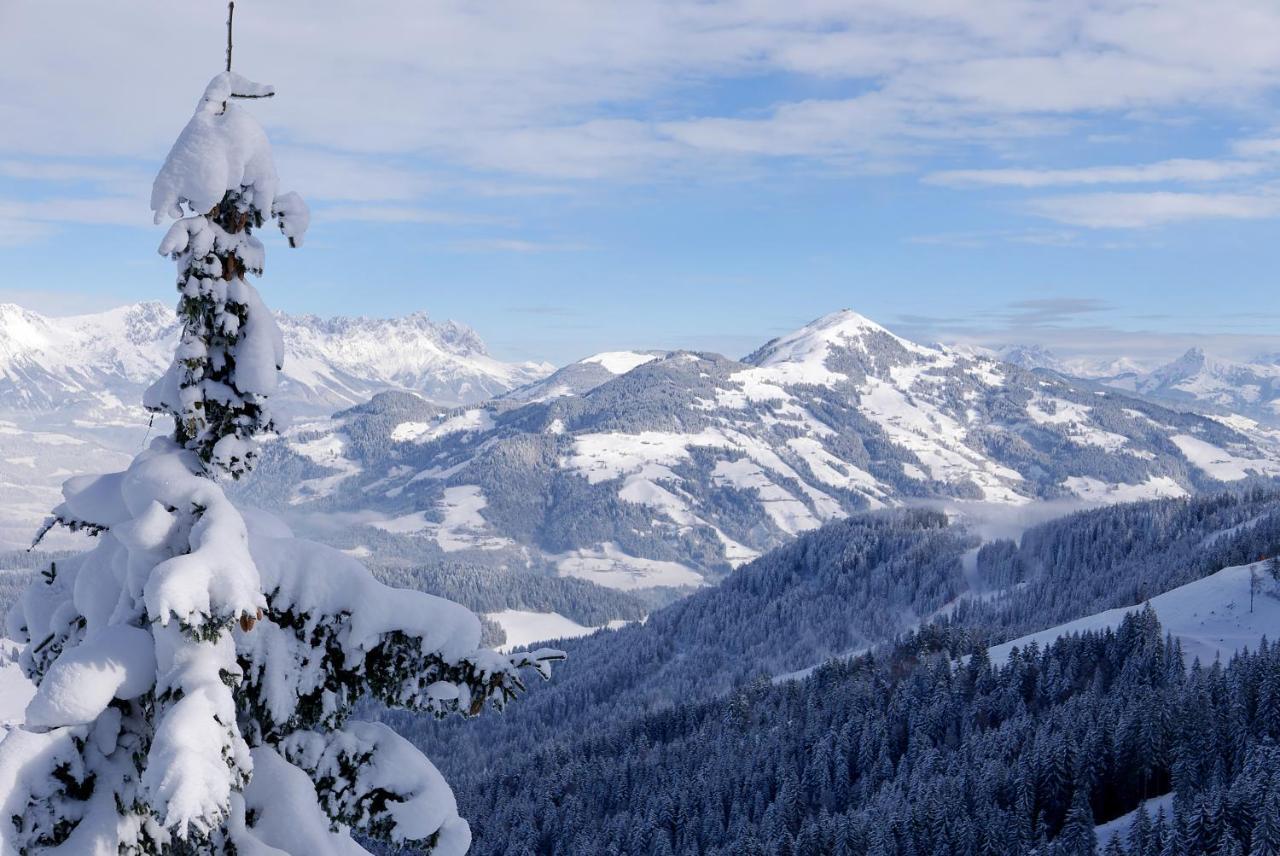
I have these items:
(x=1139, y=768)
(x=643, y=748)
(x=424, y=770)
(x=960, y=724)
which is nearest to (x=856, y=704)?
(x=960, y=724)

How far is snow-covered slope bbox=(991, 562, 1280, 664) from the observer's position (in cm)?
16738

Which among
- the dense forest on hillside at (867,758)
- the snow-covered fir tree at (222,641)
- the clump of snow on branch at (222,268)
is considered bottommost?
the dense forest on hillside at (867,758)

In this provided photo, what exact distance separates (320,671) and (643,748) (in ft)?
512

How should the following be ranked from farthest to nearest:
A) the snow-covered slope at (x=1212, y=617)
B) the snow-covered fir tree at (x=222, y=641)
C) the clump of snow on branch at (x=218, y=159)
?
1. the snow-covered slope at (x=1212, y=617)
2. the clump of snow on branch at (x=218, y=159)
3. the snow-covered fir tree at (x=222, y=641)

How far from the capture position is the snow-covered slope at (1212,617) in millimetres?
167375

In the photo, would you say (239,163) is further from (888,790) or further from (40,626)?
(888,790)

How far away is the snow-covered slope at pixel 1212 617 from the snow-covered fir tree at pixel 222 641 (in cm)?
→ 17700

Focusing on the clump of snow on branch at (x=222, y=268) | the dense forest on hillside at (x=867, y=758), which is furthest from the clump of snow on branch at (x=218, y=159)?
the dense forest on hillside at (x=867, y=758)

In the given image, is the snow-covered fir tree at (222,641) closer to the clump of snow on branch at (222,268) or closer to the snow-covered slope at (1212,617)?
the clump of snow on branch at (222,268)

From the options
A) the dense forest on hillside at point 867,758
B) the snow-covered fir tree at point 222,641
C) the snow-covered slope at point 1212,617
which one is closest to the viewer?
the snow-covered fir tree at point 222,641

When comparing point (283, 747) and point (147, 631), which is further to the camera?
point (283, 747)

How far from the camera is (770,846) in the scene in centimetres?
10700

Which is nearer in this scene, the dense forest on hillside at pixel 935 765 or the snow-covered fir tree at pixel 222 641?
the snow-covered fir tree at pixel 222 641

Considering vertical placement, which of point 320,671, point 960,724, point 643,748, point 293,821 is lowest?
point 643,748
